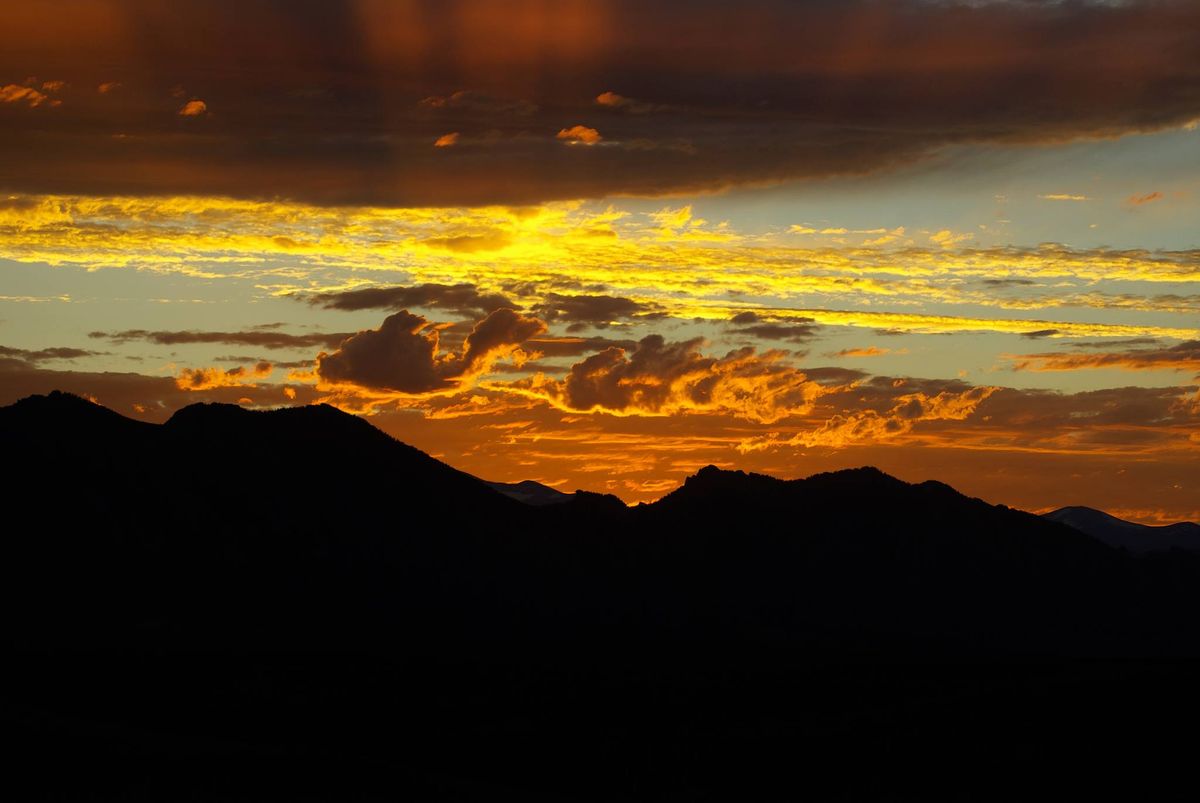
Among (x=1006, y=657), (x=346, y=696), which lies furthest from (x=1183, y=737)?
(x=1006, y=657)

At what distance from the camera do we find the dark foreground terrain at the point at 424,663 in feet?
302

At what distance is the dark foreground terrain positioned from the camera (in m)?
92.2

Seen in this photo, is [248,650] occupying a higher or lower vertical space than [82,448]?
lower

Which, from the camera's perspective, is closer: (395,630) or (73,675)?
(73,675)

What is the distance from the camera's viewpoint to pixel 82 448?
162250mm

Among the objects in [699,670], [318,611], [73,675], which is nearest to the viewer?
[73,675]

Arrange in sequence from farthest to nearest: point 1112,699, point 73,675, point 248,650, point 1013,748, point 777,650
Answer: point 777,650
point 248,650
point 73,675
point 1112,699
point 1013,748

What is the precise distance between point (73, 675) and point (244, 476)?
191 ft

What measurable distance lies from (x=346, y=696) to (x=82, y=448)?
5838 centimetres

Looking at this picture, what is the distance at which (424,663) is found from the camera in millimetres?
138250

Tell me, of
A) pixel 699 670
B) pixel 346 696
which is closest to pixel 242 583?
pixel 346 696

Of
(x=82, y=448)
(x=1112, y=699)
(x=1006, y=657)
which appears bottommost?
(x=1006, y=657)

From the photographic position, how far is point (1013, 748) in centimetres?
9881

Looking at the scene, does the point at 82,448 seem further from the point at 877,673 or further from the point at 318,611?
the point at 877,673
